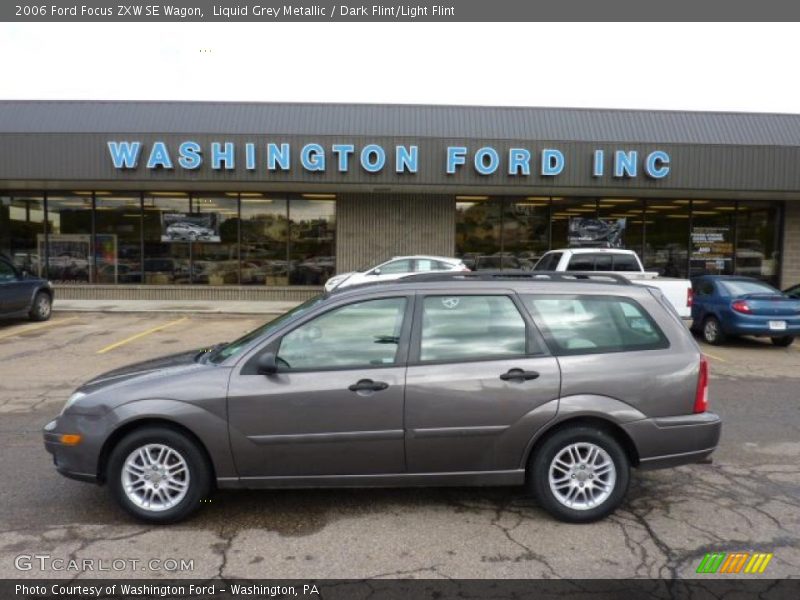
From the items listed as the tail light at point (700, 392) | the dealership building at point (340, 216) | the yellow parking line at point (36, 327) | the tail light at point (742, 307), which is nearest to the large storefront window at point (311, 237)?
the dealership building at point (340, 216)

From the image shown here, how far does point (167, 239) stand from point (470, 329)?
57.1ft

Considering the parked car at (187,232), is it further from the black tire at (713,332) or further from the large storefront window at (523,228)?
the black tire at (713,332)

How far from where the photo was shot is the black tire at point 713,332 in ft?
38.8

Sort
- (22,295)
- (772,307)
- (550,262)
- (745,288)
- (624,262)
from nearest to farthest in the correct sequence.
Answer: (772,307), (745,288), (22,295), (624,262), (550,262)

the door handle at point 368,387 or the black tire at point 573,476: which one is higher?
the door handle at point 368,387

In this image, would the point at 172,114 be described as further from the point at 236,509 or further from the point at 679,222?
the point at 236,509

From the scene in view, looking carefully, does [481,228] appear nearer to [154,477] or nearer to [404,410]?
[404,410]

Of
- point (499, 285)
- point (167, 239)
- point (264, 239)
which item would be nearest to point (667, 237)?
point (264, 239)

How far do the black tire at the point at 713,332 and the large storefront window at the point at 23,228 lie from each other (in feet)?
62.0

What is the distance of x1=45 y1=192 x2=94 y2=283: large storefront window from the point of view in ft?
64.4

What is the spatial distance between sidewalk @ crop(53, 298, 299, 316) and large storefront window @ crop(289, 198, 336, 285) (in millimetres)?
1428

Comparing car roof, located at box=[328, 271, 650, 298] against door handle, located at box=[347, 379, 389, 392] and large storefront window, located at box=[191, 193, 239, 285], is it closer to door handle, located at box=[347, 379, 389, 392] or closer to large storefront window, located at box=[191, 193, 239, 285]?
door handle, located at box=[347, 379, 389, 392]

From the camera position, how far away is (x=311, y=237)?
19.7m

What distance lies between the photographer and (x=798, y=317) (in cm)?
1121
